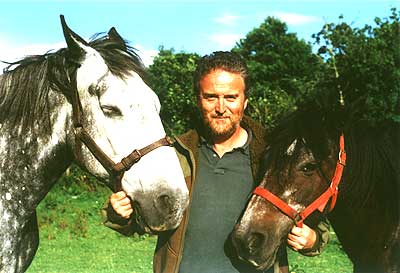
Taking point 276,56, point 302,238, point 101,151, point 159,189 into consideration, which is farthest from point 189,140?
point 276,56

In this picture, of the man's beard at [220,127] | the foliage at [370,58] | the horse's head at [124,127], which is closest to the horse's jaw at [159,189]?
the horse's head at [124,127]

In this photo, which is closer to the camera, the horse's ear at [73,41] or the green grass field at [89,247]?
the horse's ear at [73,41]

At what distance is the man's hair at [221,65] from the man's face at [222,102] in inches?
1.3

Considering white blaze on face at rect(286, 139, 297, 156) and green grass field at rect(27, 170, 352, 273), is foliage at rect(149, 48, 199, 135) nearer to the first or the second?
green grass field at rect(27, 170, 352, 273)

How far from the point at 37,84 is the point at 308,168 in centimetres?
174

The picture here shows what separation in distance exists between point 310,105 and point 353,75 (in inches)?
538

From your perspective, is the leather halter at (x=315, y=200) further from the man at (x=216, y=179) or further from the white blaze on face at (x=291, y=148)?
the white blaze on face at (x=291, y=148)

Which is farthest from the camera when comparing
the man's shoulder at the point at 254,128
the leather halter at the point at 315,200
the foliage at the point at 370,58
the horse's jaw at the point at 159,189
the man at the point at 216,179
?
the foliage at the point at 370,58

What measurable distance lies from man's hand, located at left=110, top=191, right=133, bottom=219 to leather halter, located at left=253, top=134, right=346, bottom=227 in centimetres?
74

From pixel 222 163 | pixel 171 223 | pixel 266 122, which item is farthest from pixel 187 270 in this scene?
pixel 266 122

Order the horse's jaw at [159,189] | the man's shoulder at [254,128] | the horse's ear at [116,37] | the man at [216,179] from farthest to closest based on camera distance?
the horse's ear at [116,37]
the man's shoulder at [254,128]
the man at [216,179]
the horse's jaw at [159,189]

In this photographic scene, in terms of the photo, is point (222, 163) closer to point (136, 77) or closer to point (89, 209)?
point (136, 77)

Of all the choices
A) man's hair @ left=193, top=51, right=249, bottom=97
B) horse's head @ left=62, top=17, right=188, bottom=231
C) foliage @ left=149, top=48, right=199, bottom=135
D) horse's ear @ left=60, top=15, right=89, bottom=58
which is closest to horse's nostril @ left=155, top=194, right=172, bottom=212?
horse's head @ left=62, top=17, right=188, bottom=231

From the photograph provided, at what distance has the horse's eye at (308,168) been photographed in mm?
3638
